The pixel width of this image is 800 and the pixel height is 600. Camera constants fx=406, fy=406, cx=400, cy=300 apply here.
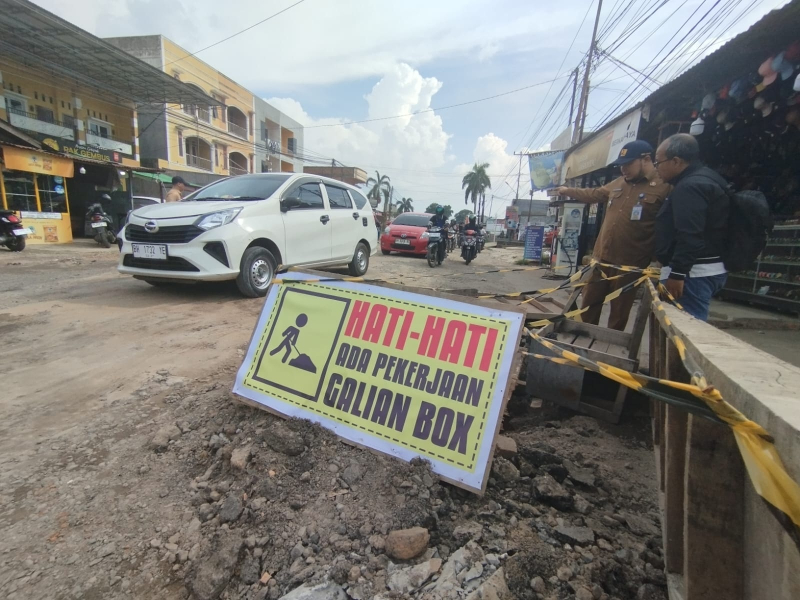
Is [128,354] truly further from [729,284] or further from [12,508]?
[729,284]

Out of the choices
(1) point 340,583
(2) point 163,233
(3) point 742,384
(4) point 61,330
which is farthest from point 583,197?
(4) point 61,330

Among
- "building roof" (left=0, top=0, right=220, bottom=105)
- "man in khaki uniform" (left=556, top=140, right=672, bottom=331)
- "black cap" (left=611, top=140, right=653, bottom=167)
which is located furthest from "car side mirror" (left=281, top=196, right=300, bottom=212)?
"building roof" (left=0, top=0, right=220, bottom=105)

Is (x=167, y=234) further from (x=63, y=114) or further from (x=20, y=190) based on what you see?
(x=63, y=114)

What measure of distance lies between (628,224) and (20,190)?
634 inches

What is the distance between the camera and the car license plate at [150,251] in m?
4.50

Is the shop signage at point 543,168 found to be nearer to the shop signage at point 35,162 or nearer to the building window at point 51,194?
the shop signage at point 35,162

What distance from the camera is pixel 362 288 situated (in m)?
2.22

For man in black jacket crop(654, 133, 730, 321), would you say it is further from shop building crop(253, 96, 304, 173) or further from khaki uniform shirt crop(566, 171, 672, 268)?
shop building crop(253, 96, 304, 173)

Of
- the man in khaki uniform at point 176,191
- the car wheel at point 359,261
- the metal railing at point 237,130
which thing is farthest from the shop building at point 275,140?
the car wheel at point 359,261

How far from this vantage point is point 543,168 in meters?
20.2

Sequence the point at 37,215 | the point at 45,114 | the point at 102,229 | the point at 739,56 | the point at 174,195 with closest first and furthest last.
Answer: the point at 739,56 < the point at 174,195 < the point at 102,229 < the point at 37,215 < the point at 45,114

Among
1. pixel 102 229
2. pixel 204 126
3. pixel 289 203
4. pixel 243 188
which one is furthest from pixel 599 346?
pixel 204 126

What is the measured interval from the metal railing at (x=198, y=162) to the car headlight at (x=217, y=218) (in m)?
24.5

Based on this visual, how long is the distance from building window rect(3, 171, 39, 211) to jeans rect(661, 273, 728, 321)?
53.2 ft
